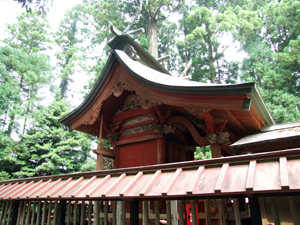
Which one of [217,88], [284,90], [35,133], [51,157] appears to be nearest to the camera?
[217,88]

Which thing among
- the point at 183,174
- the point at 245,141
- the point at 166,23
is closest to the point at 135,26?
the point at 166,23

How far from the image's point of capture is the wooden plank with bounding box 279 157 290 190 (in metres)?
2.00

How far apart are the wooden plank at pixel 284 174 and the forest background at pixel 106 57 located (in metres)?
13.4

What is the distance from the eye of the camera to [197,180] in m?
2.55

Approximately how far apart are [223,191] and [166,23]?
82.8ft

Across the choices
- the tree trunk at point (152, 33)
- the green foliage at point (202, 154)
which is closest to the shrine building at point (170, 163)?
the green foliage at point (202, 154)

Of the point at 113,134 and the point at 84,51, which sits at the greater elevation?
the point at 84,51

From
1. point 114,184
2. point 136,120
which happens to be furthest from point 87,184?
point 136,120

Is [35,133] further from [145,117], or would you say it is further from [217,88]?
[217,88]


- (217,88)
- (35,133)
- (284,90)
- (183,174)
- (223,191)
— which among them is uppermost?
(284,90)

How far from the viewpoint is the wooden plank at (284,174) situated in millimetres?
1997

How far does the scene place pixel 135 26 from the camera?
2217 cm

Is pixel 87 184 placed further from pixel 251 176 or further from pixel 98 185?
pixel 251 176

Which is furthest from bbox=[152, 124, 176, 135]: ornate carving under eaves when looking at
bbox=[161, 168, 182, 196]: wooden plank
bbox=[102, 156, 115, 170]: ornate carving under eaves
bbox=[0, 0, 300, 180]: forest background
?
bbox=[0, 0, 300, 180]: forest background
